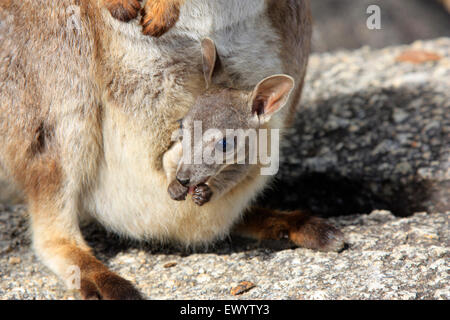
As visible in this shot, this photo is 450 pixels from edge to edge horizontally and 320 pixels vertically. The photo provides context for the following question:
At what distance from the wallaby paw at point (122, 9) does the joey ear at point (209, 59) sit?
31 centimetres

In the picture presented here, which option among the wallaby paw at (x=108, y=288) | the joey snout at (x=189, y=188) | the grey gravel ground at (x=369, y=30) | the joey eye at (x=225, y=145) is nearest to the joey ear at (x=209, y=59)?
the joey eye at (x=225, y=145)

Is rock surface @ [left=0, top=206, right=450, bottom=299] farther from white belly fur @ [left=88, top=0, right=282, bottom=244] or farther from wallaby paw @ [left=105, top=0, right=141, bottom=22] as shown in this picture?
wallaby paw @ [left=105, top=0, right=141, bottom=22]

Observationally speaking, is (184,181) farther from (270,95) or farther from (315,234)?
(315,234)

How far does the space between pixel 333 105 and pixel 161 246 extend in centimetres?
173

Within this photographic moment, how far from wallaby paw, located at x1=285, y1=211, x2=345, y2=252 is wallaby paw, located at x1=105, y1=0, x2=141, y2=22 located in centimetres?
122

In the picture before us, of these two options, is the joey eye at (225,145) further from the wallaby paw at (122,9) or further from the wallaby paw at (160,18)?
the wallaby paw at (122,9)

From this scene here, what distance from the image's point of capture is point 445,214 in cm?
284

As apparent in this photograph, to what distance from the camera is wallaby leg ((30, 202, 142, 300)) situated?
2.47 meters

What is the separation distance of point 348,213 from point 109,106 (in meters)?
1.54

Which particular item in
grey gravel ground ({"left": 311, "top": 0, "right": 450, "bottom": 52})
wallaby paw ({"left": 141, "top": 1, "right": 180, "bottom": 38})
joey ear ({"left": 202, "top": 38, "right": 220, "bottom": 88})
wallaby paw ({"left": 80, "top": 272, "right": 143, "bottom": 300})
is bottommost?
wallaby paw ({"left": 80, "top": 272, "right": 143, "bottom": 300})

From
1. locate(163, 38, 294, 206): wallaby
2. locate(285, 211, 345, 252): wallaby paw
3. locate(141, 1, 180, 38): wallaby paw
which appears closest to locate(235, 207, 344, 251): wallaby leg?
locate(285, 211, 345, 252): wallaby paw

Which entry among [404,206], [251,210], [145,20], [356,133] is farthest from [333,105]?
[145,20]

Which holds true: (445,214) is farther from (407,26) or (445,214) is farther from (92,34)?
(407,26)
